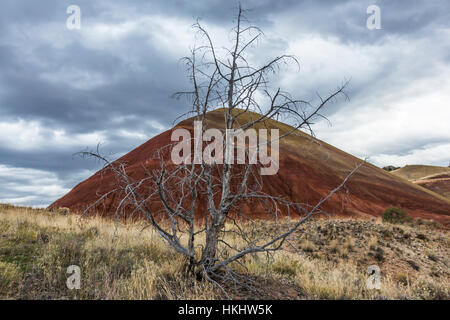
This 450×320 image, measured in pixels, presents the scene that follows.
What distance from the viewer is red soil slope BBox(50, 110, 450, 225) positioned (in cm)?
2420

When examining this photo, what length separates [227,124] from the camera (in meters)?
5.30

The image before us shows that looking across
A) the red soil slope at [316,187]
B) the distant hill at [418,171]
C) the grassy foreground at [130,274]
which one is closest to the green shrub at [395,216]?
the red soil slope at [316,187]

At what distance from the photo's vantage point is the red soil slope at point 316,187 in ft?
79.4

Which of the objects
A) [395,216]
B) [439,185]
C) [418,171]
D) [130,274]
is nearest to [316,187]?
[395,216]

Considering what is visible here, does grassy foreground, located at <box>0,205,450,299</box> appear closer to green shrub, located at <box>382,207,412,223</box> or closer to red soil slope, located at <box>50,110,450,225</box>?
green shrub, located at <box>382,207,412,223</box>

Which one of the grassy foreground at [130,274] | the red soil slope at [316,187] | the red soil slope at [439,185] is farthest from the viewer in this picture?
the red soil slope at [439,185]

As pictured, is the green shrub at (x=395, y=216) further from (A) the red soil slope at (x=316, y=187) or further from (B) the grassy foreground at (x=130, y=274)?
(B) the grassy foreground at (x=130, y=274)

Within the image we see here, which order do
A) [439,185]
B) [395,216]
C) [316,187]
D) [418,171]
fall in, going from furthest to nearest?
[418,171] < [439,185] < [316,187] < [395,216]

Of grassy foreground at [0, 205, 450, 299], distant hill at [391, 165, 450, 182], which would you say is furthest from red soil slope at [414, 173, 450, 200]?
grassy foreground at [0, 205, 450, 299]

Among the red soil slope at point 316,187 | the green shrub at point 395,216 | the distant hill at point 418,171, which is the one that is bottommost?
the green shrub at point 395,216

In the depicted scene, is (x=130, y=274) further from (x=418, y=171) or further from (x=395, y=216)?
(x=418, y=171)

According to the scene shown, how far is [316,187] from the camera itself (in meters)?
26.4
